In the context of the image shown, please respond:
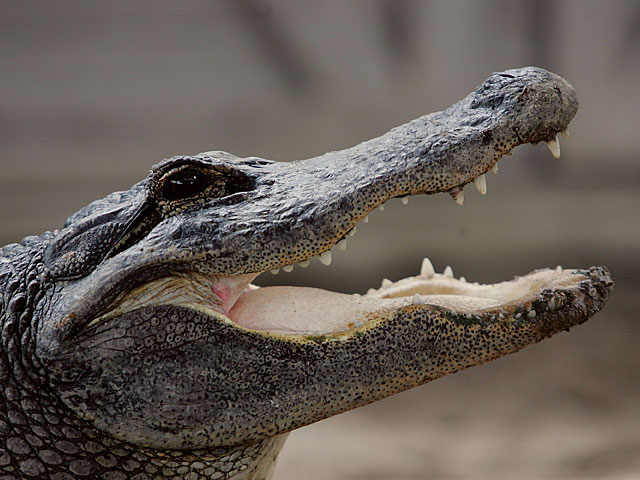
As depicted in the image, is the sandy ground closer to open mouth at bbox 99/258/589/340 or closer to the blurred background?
the blurred background

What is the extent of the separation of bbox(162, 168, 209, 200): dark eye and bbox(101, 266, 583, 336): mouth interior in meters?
0.16

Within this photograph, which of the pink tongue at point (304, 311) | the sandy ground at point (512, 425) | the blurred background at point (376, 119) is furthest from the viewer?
the blurred background at point (376, 119)

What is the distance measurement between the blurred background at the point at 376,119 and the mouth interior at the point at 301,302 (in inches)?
56.7

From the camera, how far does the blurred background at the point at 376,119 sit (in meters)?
3.11

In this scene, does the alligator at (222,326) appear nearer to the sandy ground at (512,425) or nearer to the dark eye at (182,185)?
the dark eye at (182,185)

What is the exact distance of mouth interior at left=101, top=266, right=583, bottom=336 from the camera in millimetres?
1380

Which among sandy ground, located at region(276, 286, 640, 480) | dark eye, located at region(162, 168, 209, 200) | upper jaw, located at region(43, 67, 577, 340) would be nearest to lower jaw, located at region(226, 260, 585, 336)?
upper jaw, located at region(43, 67, 577, 340)

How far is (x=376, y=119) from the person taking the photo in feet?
11.1

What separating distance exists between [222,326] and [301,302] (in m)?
0.22

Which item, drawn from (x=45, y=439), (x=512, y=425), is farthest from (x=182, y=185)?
(x=512, y=425)

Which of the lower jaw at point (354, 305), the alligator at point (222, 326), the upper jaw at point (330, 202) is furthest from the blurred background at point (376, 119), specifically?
the upper jaw at point (330, 202)

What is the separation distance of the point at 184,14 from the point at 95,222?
2.06m

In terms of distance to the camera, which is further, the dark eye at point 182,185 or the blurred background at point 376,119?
the blurred background at point 376,119

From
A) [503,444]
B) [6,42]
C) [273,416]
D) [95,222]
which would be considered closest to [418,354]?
[273,416]
